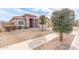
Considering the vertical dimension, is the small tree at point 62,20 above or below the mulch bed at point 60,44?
above

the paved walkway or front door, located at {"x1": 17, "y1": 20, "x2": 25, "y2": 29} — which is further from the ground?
front door, located at {"x1": 17, "y1": 20, "x2": 25, "y2": 29}

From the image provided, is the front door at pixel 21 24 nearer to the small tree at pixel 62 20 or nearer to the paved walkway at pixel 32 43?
the paved walkway at pixel 32 43

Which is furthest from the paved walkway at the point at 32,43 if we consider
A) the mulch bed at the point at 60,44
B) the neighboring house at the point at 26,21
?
the neighboring house at the point at 26,21

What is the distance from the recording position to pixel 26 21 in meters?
1.86

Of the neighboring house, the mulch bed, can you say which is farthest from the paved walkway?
the neighboring house

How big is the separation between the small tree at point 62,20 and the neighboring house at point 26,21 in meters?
0.09

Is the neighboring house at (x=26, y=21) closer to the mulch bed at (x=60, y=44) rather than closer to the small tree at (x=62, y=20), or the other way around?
the small tree at (x=62, y=20)

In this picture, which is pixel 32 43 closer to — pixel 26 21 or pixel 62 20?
pixel 26 21

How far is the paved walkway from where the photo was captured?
1.81 m

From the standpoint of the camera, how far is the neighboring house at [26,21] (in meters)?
1.83

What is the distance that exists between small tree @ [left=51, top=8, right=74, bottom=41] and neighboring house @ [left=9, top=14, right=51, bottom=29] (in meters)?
0.09

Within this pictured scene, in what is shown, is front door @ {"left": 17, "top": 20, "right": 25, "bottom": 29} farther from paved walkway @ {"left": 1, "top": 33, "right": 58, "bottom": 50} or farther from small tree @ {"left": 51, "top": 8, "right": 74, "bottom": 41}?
small tree @ {"left": 51, "top": 8, "right": 74, "bottom": 41}
